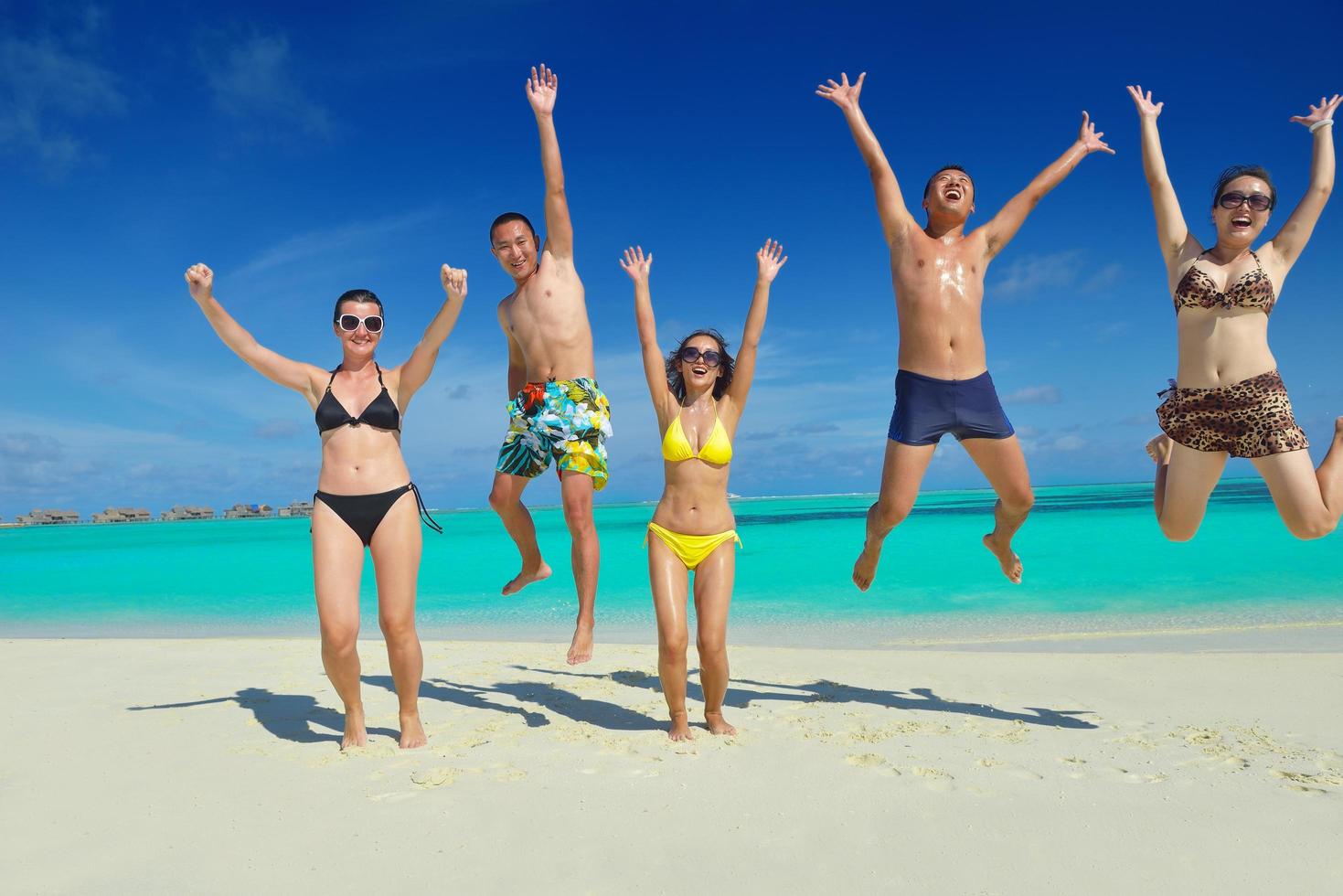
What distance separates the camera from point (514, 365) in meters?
6.93

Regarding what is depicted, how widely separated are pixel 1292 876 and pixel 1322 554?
64.6 feet

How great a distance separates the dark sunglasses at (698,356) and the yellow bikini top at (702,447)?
41 cm

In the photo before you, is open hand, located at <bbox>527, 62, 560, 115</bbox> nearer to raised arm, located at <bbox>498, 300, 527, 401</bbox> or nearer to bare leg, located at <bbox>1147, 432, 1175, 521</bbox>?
raised arm, located at <bbox>498, 300, 527, 401</bbox>

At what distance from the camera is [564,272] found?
6578 mm

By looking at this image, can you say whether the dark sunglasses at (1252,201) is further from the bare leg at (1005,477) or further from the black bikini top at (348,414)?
the black bikini top at (348,414)

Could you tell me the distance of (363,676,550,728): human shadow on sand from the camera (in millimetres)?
6289

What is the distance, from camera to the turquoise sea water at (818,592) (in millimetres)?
12008

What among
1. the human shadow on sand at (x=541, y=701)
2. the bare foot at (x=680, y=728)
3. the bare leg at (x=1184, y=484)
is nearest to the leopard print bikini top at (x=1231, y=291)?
the bare leg at (x=1184, y=484)

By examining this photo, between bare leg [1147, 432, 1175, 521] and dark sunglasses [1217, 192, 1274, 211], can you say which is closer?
dark sunglasses [1217, 192, 1274, 211]

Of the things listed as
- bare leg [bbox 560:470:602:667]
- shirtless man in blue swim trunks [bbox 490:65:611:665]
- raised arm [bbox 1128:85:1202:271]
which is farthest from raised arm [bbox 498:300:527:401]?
raised arm [bbox 1128:85:1202:271]

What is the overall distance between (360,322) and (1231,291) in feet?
17.6

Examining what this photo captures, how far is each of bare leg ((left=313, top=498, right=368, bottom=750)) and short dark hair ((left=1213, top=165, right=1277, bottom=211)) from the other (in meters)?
5.77

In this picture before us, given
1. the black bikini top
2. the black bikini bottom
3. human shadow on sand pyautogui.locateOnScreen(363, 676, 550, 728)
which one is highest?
the black bikini top

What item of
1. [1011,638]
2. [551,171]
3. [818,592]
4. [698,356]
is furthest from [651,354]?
[818,592]
